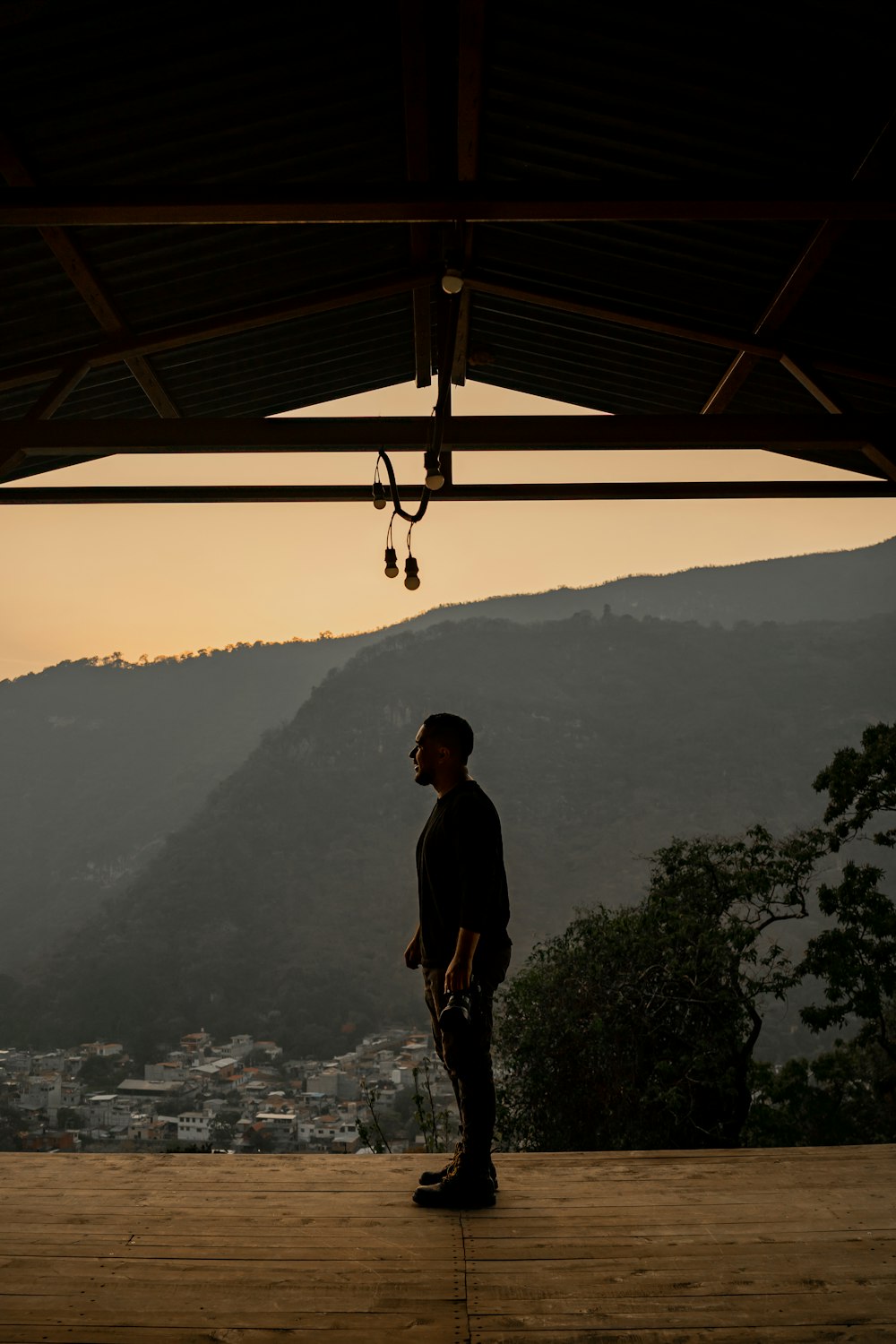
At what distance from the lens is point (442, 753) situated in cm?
334

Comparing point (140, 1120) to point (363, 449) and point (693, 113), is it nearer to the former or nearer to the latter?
point (363, 449)

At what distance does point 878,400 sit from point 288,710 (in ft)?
121

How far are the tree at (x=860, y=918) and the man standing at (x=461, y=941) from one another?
147 inches

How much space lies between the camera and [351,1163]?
375cm

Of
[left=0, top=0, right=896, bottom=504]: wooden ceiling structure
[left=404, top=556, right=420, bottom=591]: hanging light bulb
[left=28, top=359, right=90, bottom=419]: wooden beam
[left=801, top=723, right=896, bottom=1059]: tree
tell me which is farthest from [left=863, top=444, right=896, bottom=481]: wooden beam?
[left=28, top=359, right=90, bottom=419]: wooden beam

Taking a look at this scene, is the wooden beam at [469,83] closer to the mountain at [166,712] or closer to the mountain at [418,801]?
the mountain at [418,801]

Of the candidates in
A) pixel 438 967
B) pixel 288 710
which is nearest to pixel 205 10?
pixel 438 967

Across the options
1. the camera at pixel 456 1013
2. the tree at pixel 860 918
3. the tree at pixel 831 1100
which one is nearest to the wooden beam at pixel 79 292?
the camera at pixel 456 1013

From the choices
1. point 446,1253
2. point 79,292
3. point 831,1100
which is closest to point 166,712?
point 831,1100

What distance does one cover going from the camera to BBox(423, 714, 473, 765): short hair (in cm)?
334

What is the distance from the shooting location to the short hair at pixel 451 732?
11.0ft

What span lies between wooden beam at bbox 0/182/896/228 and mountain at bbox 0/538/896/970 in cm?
3080

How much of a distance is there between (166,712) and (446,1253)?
4186 centimetres

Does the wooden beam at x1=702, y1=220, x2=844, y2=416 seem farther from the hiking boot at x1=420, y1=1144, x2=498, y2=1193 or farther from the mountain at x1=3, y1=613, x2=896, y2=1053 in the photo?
the mountain at x1=3, y1=613, x2=896, y2=1053
